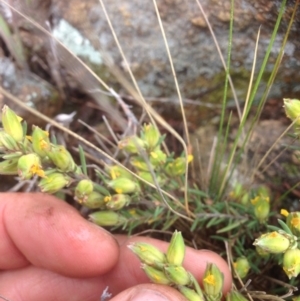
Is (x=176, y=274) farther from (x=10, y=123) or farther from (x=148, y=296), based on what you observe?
(x=10, y=123)

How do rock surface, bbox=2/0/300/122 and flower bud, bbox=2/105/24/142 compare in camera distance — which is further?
rock surface, bbox=2/0/300/122

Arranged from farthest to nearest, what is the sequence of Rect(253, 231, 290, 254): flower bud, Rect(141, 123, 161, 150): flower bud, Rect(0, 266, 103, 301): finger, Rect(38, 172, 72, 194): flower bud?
1. Rect(0, 266, 103, 301): finger
2. Rect(141, 123, 161, 150): flower bud
3. Rect(38, 172, 72, 194): flower bud
4. Rect(253, 231, 290, 254): flower bud

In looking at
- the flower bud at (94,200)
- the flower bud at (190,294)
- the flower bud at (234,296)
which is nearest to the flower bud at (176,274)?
the flower bud at (190,294)

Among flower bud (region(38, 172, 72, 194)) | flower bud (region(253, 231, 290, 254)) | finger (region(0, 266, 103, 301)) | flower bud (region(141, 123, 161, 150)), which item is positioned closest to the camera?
flower bud (region(253, 231, 290, 254))

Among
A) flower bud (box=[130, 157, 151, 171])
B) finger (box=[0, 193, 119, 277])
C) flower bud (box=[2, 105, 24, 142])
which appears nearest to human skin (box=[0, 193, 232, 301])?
finger (box=[0, 193, 119, 277])

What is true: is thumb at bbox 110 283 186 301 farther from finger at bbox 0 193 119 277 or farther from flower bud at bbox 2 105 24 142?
flower bud at bbox 2 105 24 142

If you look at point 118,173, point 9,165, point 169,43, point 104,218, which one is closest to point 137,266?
point 104,218
